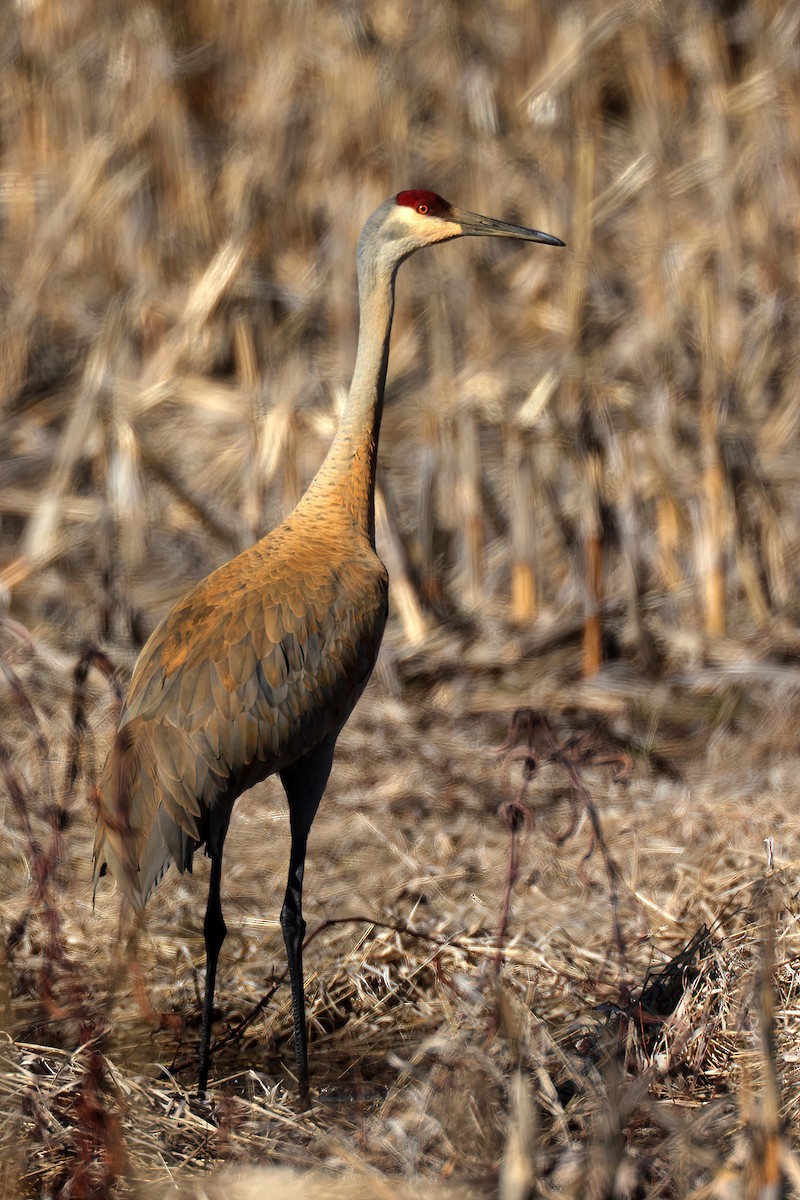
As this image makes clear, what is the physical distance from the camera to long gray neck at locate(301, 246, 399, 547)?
12.1 ft

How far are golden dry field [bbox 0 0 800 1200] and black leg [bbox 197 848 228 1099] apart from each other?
0.11m

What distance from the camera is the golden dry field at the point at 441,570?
286 cm

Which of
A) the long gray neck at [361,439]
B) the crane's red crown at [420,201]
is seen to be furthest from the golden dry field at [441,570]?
the crane's red crown at [420,201]

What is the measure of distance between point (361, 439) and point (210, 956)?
49.2 inches

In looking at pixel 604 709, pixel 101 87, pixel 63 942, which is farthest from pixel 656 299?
pixel 63 942

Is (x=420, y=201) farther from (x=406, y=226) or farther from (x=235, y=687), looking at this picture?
(x=235, y=687)

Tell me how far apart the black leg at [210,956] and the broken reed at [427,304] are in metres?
2.18

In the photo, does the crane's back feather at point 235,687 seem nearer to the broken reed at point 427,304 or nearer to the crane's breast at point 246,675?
the crane's breast at point 246,675

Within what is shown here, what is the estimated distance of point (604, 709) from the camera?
516 cm

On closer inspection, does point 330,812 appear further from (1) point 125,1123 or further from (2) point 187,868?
(1) point 125,1123

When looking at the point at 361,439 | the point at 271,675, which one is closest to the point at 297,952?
the point at 271,675

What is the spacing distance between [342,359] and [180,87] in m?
2.00

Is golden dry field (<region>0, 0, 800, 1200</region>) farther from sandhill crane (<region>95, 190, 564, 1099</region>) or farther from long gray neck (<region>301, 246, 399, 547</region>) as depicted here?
long gray neck (<region>301, 246, 399, 547</region>)

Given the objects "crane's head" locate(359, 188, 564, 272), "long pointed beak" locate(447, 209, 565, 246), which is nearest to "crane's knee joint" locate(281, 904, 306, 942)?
"crane's head" locate(359, 188, 564, 272)
